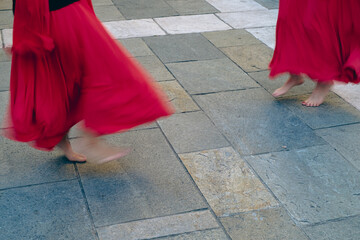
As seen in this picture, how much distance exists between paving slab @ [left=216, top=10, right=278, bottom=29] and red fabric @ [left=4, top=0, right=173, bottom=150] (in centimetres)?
382

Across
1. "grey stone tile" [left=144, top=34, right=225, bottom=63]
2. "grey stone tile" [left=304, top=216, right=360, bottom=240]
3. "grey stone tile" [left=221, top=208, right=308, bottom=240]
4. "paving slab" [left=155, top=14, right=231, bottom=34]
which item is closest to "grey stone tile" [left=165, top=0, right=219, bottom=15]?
"paving slab" [left=155, top=14, right=231, bottom=34]

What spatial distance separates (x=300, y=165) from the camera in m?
3.71

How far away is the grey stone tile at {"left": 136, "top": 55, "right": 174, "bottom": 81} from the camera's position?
16.9ft

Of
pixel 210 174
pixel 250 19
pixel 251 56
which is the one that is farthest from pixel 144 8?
pixel 210 174

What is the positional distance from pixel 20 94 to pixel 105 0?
4983 mm

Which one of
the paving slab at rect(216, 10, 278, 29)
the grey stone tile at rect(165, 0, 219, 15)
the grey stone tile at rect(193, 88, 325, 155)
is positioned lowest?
the grey stone tile at rect(165, 0, 219, 15)

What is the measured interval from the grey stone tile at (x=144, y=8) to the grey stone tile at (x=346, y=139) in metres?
3.59

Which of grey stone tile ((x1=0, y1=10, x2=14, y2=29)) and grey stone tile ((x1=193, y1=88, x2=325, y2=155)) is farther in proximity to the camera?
grey stone tile ((x1=0, y1=10, x2=14, y2=29))

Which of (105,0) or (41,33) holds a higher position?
(41,33)

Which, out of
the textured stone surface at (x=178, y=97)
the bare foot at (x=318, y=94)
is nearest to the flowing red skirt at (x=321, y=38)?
the bare foot at (x=318, y=94)

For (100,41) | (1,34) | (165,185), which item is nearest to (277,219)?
(165,185)

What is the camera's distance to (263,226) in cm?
309

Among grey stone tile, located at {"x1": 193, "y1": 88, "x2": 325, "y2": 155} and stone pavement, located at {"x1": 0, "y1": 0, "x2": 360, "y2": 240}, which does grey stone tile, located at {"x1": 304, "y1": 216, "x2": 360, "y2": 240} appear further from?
grey stone tile, located at {"x1": 193, "y1": 88, "x2": 325, "y2": 155}

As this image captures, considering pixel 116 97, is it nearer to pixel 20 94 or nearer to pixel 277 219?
pixel 20 94
